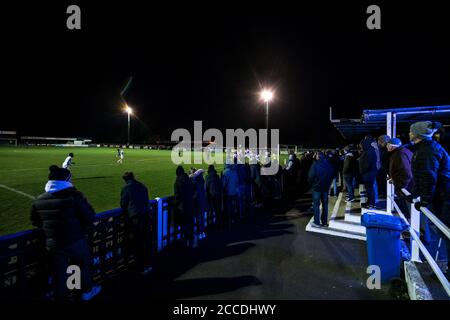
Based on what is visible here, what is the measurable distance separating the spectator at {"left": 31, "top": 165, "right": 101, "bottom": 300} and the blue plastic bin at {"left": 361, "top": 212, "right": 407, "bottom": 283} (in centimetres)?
427

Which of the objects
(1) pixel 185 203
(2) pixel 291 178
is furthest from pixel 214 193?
(2) pixel 291 178

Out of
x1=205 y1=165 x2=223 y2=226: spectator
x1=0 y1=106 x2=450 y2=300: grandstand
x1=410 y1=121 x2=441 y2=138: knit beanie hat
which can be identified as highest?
x1=410 y1=121 x2=441 y2=138: knit beanie hat

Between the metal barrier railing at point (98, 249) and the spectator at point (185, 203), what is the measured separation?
0.29 m

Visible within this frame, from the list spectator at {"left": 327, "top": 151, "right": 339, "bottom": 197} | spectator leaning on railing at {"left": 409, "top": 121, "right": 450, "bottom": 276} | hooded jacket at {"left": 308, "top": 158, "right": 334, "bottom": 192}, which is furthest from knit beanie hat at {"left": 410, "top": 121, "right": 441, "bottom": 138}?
spectator at {"left": 327, "top": 151, "right": 339, "bottom": 197}

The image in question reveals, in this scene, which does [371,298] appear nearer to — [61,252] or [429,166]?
[429,166]

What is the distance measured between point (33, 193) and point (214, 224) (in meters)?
8.38

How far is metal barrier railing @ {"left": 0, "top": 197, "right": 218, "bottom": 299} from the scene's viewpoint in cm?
327

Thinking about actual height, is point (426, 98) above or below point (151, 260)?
above

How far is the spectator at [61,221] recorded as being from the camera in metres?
3.56

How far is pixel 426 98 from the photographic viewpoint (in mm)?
29391

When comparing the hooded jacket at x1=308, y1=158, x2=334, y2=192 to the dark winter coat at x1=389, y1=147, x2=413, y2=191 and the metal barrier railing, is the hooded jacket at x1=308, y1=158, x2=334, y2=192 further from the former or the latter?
the metal barrier railing
